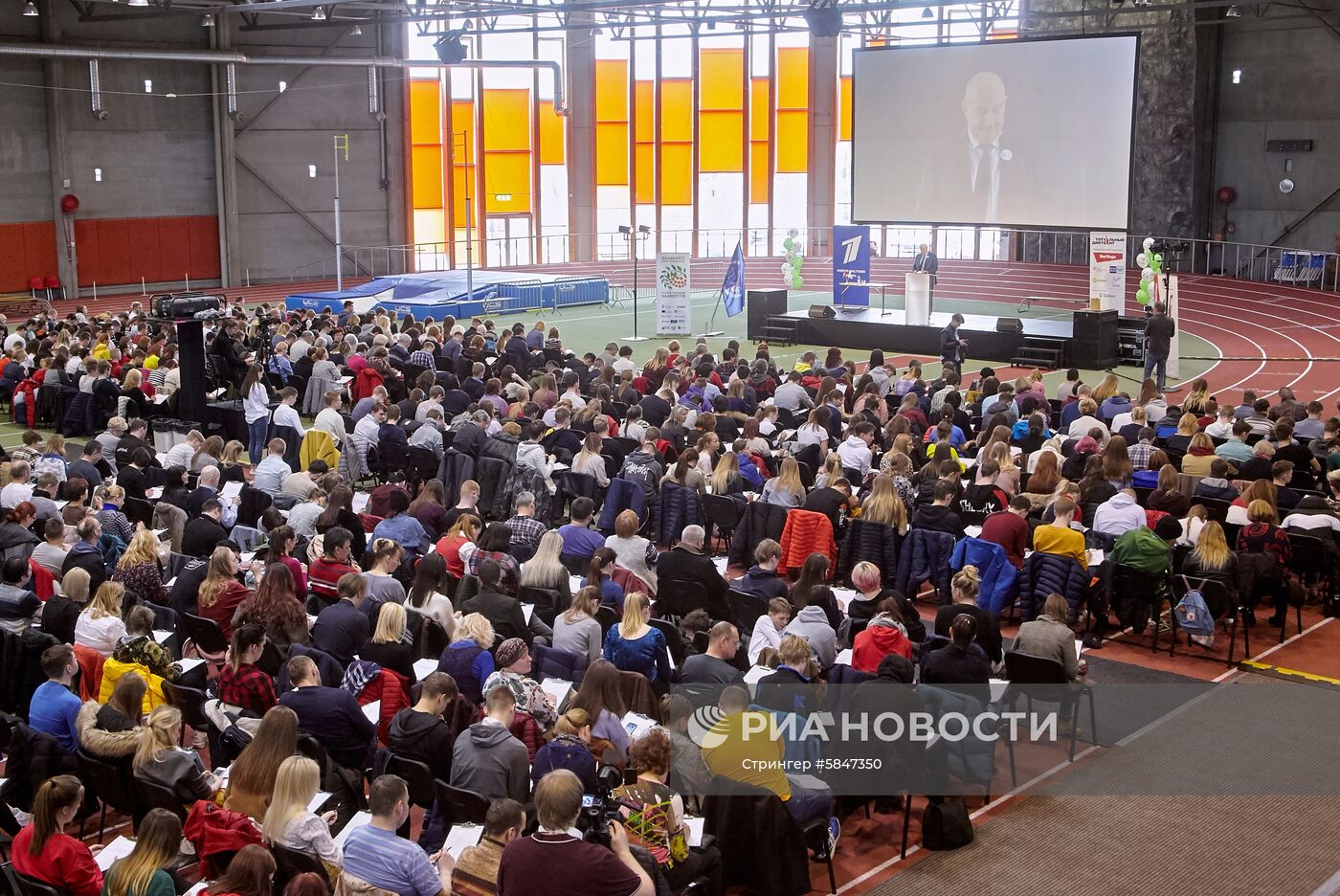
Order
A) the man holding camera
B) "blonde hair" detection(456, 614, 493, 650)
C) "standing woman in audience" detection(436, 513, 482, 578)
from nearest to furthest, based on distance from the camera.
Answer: the man holding camera → "blonde hair" detection(456, 614, 493, 650) → "standing woman in audience" detection(436, 513, 482, 578)

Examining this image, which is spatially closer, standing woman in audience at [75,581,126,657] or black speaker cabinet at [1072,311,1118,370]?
standing woman in audience at [75,581,126,657]

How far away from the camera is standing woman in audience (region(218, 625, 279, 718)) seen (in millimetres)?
7367

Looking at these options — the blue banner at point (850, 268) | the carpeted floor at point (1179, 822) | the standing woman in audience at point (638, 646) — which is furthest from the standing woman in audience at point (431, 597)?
the blue banner at point (850, 268)

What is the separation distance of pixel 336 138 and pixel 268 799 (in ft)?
106

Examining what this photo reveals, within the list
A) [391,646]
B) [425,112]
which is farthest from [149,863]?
[425,112]

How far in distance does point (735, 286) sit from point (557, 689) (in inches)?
780

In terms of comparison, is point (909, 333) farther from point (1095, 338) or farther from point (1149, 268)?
point (1149, 268)

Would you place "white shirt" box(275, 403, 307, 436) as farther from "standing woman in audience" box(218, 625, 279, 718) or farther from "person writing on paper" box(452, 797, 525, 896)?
"person writing on paper" box(452, 797, 525, 896)

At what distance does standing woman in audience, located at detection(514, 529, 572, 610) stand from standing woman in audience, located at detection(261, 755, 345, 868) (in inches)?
140

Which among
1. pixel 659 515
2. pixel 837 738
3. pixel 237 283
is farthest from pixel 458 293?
pixel 837 738

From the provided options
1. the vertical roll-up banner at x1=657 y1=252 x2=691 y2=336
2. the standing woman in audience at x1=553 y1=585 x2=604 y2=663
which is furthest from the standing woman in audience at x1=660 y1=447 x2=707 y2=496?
the vertical roll-up banner at x1=657 y1=252 x2=691 y2=336

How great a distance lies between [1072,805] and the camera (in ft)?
25.5

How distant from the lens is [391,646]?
7598mm

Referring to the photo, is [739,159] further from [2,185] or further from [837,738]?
[837,738]
